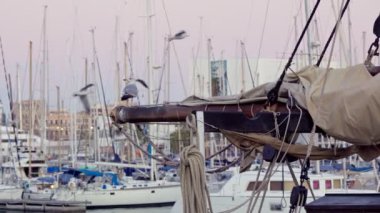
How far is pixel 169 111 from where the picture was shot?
7.73 meters

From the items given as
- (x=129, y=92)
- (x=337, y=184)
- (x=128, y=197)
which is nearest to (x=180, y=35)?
(x=128, y=197)

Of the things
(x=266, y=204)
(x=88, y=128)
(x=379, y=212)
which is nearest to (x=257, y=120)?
(x=379, y=212)

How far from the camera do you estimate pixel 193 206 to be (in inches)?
255

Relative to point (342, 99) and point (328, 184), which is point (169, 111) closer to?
point (342, 99)

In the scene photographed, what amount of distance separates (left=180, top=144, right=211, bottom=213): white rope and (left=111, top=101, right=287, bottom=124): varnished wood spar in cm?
109

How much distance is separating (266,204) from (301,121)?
41.4 ft

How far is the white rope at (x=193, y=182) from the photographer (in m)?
6.46

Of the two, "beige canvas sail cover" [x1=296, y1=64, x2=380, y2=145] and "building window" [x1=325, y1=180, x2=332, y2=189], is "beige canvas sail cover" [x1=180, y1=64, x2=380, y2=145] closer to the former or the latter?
"beige canvas sail cover" [x1=296, y1=64, x2=380, y2=145]

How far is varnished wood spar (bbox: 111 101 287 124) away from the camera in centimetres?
747

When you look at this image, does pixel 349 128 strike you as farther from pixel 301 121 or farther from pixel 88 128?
pixel 88 128

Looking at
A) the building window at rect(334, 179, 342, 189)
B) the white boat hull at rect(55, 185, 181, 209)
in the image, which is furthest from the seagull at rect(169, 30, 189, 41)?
the building window at rect(334, 179, 342, 189)

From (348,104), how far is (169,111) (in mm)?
1988

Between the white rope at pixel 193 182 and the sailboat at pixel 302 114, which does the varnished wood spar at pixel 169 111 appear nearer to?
the sailboat at pixel 302 114

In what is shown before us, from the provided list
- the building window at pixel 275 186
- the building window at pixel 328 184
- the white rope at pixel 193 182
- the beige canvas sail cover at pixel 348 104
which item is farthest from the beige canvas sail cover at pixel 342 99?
the building window at pixel 328 184
